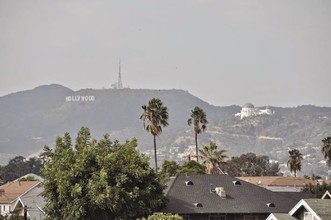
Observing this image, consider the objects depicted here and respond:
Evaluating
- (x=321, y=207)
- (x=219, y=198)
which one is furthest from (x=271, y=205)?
(x=321, y=207)

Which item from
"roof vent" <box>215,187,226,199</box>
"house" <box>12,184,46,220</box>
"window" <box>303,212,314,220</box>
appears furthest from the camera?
"house" <box>12,184,46,220</box>

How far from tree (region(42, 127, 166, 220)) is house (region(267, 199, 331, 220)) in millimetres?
19327

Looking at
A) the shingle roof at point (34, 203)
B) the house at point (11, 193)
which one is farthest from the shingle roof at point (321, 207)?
the house at point (11, 193)

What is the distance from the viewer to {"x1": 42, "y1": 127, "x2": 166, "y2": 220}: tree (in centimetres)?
9212

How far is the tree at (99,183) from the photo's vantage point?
92125 mm

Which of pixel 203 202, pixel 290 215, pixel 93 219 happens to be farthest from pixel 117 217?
pixel 290 215

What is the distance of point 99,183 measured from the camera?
92.1 meters

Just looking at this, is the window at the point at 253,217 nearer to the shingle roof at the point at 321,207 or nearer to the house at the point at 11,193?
the shingle roof at the point at 321,207

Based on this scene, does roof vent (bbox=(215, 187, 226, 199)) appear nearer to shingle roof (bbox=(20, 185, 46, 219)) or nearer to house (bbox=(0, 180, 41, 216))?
shingle roof (bbox=(20, 185, 46, 219))

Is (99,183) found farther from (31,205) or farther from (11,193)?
(11,193)

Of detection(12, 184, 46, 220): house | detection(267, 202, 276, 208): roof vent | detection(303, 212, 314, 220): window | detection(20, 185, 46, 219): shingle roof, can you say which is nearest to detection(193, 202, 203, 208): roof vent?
detection(267, 202, 276, 208): roof vent

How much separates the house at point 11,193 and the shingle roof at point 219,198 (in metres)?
57.0

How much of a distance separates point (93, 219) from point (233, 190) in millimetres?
21081

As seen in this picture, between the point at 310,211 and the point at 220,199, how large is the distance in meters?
30.7
